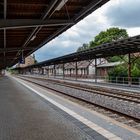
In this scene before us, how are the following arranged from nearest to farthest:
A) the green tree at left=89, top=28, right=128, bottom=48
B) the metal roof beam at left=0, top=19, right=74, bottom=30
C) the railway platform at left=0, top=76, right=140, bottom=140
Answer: the railway platform at left=0, top=76, right=140, bottom=140
the metal roof beam at left=0, top=19, right=74, bottom=30
the green tree at left=89, top=28, right=128, bottom=48

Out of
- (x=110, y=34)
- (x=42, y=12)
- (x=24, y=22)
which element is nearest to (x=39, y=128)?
(x=42, y=12)

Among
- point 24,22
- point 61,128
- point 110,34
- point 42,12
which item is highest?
point 110,34

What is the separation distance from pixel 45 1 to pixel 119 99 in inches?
264

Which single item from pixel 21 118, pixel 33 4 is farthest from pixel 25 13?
pixel 21 118

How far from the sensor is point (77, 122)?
9383 millimetres

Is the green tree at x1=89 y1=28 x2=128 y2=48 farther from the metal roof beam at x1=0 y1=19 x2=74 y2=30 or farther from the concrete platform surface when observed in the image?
the concrete platform surface

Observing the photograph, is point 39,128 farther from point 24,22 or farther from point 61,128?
point 24,22

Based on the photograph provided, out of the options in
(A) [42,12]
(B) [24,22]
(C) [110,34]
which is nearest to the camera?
(A) [42,12]

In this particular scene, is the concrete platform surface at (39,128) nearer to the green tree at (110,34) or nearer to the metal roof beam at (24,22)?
the metal roof beam at (24,22)

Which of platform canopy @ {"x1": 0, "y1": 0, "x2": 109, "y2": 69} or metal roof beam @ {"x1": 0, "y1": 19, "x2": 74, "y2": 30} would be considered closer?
platform canopy @ {"x1": 0, "y1": 0, "x2": 109, "y2": 69}

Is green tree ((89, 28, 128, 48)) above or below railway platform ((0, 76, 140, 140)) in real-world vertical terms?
above

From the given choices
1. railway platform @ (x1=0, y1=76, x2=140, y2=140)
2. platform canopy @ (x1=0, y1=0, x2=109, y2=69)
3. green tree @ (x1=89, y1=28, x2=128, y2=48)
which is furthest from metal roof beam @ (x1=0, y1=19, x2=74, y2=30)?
green tree @ (x1=89, y1=28, x2=128, y2=48)

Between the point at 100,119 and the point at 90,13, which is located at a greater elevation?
the point at 90,13

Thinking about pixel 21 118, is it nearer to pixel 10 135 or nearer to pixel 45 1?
pixel 10 135
